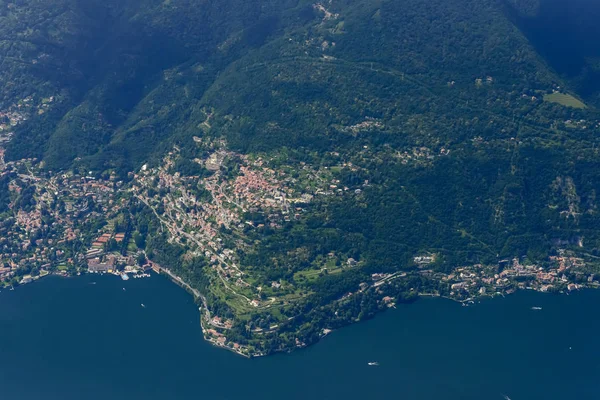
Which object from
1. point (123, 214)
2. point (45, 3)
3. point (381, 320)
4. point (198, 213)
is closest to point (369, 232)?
point (381, 320)

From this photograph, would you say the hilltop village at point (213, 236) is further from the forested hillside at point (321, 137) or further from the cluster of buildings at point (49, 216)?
the forested hillside at point (321, 137)

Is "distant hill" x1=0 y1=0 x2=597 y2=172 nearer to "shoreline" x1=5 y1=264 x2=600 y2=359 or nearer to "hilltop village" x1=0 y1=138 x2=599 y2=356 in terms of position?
"hilltop village" x1=0 y1=138 x2=599 y2=356

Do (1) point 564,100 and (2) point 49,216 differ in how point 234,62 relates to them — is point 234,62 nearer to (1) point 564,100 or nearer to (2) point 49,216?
(2) point 49,216

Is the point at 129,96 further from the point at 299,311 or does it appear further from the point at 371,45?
the point at 299,311

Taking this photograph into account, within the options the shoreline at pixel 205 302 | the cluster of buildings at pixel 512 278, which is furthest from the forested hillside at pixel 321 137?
the shoreline at pixel 205 302

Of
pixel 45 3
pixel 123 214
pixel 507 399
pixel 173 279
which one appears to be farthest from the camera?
pixel 45 3

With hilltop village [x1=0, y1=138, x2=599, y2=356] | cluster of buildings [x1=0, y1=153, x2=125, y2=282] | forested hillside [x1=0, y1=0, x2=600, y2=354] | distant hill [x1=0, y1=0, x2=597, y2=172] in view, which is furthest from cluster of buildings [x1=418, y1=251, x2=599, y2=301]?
cluster of buildings [x1=0, y1=153, x2=125, y2=282]

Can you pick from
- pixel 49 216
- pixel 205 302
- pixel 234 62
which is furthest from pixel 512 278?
pixel 49 216
